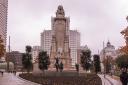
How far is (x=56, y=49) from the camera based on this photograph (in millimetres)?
112250

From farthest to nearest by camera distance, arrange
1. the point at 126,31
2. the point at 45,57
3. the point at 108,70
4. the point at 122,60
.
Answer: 1. the point at 108,70
2. the point at 45,57
3. the point at 122,60
4. the point at 126,31

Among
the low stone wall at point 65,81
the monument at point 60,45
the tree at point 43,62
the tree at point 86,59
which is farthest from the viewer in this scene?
the monument at point 60,45

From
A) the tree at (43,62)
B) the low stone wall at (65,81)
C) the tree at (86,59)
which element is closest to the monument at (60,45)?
the tree at (86,59)

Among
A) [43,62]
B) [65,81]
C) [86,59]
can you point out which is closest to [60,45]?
[86,59]

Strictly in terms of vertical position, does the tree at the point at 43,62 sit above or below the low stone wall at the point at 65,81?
above

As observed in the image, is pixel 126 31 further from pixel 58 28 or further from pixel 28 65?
pixel 58 28

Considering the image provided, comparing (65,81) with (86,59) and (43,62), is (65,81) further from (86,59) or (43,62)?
(86,59)

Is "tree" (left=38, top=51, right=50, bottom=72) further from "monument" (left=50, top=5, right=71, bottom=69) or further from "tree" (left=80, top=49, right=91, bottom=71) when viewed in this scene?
"tree" (left=80, top=49, right=91, bottom=71)

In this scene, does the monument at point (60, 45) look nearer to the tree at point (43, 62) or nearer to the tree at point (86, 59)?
the tree at point (86, 59)

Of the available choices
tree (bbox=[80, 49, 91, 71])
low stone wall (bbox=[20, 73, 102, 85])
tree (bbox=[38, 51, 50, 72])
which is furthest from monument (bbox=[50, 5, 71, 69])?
low stone wall (bbox=[20, 73, 102, 85])

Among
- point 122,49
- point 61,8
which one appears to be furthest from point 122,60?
point 122,49

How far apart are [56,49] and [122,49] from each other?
73.3 m

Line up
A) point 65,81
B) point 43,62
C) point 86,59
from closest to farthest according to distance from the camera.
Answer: point 65,81 → point 43,62 → point 86,59

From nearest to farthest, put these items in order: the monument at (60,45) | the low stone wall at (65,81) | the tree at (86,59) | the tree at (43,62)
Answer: the low stone wall at (65,81)
the tree at (43,62)
the tree at (86,59)
the monument at (60,45)
